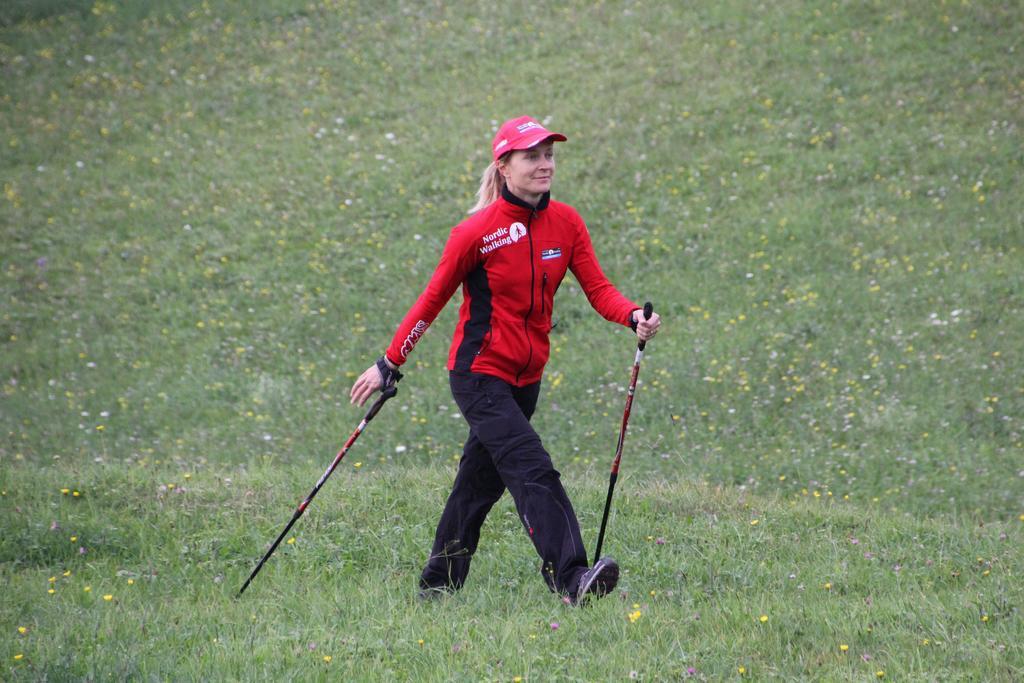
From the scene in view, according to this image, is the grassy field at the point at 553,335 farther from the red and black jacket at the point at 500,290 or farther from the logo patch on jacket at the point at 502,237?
the logo patch on jacket at the point at 502,237

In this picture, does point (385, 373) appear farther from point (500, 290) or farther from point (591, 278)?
point (591, 278)

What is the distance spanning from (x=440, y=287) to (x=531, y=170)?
709 millimetres

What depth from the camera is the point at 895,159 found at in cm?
1386

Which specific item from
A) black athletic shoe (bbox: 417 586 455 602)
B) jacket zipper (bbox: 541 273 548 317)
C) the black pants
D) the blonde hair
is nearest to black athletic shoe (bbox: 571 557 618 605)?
the black pants

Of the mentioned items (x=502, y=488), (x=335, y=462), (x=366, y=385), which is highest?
(x=366, y=385)

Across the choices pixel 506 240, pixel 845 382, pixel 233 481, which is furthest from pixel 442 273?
pixel 845 382

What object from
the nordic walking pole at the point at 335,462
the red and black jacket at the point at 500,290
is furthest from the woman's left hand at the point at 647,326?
the nordic walking pole at the point at 335,462

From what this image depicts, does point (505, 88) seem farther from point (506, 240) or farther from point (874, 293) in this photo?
point (506, 240)

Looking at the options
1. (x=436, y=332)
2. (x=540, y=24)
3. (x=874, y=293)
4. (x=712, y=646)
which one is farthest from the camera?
(x=540, y=24)

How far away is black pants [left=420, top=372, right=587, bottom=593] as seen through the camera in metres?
5.00

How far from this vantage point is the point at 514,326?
205 inches

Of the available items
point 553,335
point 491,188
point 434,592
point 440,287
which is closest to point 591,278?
point 491,188

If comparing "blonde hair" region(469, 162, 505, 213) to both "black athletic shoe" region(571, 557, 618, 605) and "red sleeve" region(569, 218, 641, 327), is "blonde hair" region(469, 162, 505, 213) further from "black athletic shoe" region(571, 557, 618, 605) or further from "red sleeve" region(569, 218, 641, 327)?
"black athletic shoe" region(571, 557, 618, 605)

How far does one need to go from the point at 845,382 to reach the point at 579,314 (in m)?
3.25
